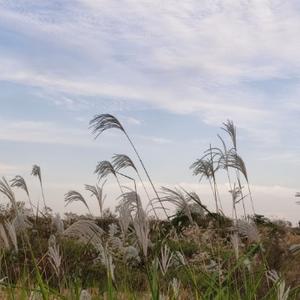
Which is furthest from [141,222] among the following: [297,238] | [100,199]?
[297,238]

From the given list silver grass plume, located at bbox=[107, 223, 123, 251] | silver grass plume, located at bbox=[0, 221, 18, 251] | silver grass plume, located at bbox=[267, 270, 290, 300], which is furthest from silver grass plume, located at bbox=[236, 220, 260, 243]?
silver grass plume, located at bbox=[0, 221, 18, 251]

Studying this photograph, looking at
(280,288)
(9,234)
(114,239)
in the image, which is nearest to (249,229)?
(280,288)

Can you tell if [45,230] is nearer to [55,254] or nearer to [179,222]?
[179,222]

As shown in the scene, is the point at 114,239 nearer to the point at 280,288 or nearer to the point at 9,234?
the point at 9,234

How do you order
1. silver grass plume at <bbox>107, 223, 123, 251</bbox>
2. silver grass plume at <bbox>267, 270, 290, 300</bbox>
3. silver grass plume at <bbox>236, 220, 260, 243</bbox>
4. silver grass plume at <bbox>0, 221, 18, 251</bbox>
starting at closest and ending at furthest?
1. silver grass plume at <bbox>267, 270, 290, 300</bbox>
2. silver grass plume at <bbox>0, 221, 18, 251</bbox>
3. silver grass plume at <bbox>236, 220, 260, 243</bbox>
4. silver grass plume at <bbox>107, 223, 123, 251</bbox>

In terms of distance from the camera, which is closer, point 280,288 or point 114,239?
point 280,288

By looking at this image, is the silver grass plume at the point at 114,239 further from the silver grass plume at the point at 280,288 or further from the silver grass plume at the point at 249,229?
the silver grass plume at the point at 280,288

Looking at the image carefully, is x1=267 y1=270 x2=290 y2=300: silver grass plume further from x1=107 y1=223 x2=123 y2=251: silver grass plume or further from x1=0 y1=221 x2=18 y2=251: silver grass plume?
x1=0 y1=221 x2=18 y2=251: silver grass plume

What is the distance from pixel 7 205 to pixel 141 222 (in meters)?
17.5

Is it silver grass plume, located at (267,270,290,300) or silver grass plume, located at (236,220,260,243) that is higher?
silver grass plume, located at (236,220,260,243)

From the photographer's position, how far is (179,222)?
67.6 feet

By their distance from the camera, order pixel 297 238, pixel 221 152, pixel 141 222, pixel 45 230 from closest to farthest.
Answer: pixel 141 222, pixel 221 152, pixel 45 230, pixel 297 238

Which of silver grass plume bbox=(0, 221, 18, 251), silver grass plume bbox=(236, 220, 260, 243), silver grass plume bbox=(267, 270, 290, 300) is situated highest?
silver grass plume bbox=(0, 221, 18, 251)

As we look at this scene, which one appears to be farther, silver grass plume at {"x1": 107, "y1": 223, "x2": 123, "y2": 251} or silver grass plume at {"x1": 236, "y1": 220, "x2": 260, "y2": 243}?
silver grass plume at {"x1": 107, "y1": 223, "x2": 123, "y2": 251}
